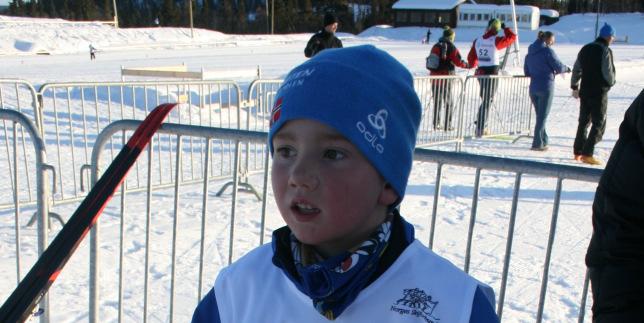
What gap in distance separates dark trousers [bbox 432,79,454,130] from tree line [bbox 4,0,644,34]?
68158mm

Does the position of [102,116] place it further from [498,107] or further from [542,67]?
[542,67]

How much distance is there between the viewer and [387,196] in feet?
4.68

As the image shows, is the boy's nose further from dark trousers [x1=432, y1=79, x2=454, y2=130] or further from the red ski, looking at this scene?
dark trousers [x1=432, y1=79, x2=454, y2=130]

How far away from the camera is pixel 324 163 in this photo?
52.3 inches

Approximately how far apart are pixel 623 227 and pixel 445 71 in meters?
10.3

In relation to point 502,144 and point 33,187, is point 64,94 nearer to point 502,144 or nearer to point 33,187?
point 33,187

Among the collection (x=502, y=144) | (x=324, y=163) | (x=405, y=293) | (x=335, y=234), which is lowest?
(x=502, y=144)

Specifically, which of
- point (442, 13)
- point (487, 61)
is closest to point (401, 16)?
point (442, 13)

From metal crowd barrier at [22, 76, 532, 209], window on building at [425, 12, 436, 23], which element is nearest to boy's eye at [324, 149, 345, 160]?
metal crowd barrier at [22, 76, 532, 209]

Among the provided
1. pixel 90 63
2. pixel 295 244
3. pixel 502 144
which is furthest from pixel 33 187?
pixel 90 63

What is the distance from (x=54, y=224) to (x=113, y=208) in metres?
0.61

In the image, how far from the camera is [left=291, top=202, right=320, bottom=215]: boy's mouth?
133 cm

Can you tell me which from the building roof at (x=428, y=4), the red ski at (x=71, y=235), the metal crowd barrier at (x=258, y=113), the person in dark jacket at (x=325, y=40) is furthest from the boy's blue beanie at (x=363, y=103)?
the building roof at (x=428, y=4)

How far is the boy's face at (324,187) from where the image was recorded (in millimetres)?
1314
